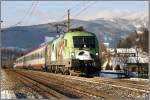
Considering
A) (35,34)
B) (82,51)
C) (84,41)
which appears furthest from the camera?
(35,34)

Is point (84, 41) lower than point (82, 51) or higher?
higher

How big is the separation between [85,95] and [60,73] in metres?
14.8

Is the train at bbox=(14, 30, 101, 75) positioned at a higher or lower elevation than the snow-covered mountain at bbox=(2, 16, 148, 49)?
lower

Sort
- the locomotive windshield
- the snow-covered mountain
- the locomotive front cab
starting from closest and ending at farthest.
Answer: the locomotive front cab, the locomotive windshield, the snow-covered mountain

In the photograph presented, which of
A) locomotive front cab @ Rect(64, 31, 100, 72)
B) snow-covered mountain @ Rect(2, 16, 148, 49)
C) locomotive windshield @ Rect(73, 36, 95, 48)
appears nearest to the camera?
locomotive front cab @ Rect(64, 31, 100, 72)

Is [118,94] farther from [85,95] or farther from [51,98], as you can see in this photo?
[51,98]

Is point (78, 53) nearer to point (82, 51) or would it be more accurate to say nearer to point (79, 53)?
point (79, 53)

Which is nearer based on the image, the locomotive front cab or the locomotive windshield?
the locomotive front cab

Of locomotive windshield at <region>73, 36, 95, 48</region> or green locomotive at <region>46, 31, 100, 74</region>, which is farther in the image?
locomotive windshield at <region>73, 36, 95, 48</region>

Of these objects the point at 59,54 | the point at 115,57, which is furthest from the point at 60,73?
the point at 115,57

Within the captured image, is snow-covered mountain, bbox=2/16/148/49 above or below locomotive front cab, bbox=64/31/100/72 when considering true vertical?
above

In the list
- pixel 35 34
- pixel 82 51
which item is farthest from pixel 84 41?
pixel 35 34

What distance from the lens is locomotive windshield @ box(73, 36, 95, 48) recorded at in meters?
26.2

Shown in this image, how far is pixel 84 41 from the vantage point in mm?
26406
